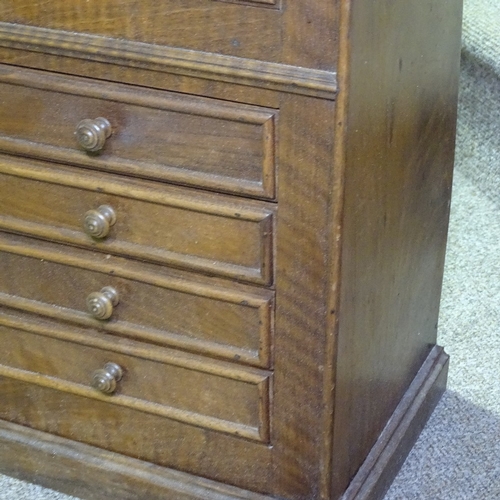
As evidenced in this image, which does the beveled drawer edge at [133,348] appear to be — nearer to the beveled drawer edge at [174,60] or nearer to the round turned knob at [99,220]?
the round turned knob at [99,220]

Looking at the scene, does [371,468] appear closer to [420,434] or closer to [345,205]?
[420,434]

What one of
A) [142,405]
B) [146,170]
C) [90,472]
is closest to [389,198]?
[146,170]

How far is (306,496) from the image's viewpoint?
1.25 m

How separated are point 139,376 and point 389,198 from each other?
41 centimetres

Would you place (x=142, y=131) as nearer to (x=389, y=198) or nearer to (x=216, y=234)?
(x=216, y=234)

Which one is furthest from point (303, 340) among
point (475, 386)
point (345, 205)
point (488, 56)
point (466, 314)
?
point (488, 56)

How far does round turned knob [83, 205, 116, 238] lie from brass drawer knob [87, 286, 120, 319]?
0.29ft

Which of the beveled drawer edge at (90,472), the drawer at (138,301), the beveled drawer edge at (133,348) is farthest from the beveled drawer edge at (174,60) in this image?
the beveled drawer edge at (90,472)

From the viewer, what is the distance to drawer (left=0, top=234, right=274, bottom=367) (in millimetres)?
1168

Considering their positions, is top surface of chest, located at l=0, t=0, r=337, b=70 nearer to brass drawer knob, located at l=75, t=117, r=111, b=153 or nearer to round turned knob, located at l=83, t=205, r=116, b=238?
brass drawer knob, located at l=75, t=117, r=111, b=153

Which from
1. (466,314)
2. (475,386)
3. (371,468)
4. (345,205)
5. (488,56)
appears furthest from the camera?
(488,56)

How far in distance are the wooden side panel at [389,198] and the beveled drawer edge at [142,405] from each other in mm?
128

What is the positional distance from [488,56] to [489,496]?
3.62ft

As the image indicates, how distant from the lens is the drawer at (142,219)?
1113mm
